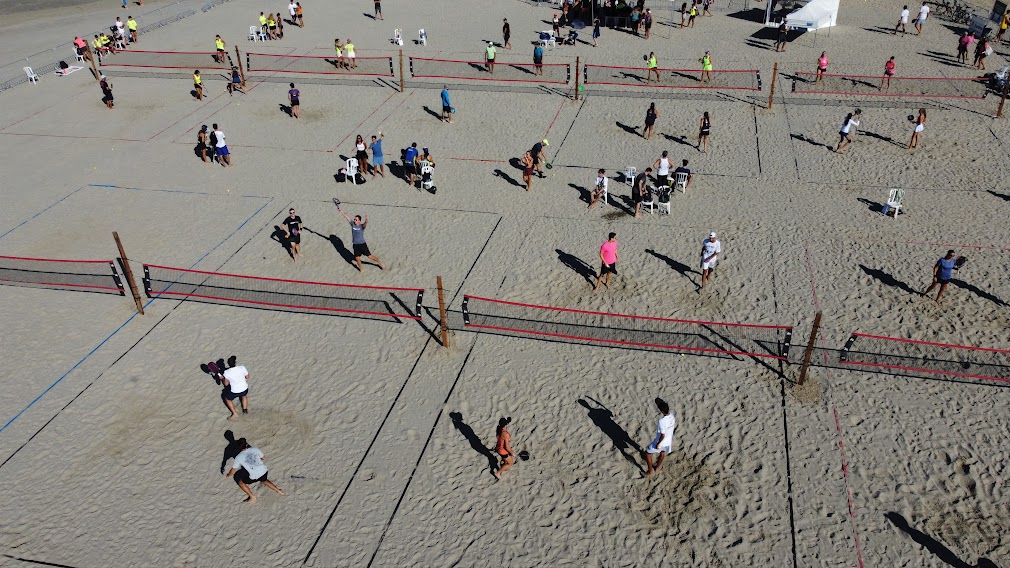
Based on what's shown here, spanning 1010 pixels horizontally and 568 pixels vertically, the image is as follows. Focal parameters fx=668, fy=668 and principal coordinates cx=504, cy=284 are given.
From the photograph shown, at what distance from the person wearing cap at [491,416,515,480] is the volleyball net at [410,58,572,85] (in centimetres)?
2157

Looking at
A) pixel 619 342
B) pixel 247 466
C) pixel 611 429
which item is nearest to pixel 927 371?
pixel 619 342

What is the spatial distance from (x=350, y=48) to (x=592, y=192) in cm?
1711

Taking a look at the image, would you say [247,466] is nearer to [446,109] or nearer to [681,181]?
[681,181]

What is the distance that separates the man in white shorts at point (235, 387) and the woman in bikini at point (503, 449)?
5053mm

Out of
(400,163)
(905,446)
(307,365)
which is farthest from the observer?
(400,163)

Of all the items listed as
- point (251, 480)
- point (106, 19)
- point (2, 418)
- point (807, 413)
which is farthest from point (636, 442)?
point (106, 19)

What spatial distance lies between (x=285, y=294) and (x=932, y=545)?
13812 millimetres

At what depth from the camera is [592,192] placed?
2039 centimetres

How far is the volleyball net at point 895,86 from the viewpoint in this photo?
1074 inches

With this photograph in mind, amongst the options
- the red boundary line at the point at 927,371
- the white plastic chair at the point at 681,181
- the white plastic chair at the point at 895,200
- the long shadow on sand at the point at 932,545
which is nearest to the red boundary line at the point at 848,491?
the long shadow on sand at the point at 932,545

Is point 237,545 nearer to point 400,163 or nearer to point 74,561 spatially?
point 74,561

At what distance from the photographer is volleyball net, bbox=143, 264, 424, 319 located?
15.9 meters

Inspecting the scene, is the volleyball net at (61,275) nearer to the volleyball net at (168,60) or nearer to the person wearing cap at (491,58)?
the volleyball net at (168,60)

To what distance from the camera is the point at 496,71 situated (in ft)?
103
